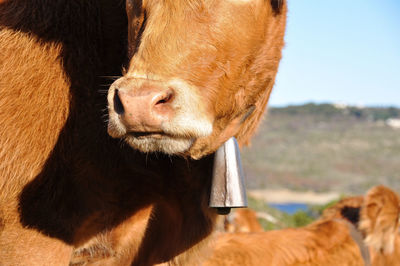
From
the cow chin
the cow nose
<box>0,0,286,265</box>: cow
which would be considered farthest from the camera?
<box>0,0,286,265</box>: cow

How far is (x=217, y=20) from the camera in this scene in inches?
100

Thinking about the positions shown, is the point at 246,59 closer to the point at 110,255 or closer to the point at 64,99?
the point at 64,99

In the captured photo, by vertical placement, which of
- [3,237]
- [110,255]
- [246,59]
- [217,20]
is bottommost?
[110,255]

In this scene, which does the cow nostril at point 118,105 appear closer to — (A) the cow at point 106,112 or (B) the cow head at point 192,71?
(B) the cow head at point 192,71

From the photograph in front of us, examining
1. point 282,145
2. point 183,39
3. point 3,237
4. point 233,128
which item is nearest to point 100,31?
point 183,39

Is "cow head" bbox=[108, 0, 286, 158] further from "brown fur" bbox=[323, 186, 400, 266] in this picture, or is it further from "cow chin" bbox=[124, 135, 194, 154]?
"brown fur" bbox=[323, 186, 400, 266]

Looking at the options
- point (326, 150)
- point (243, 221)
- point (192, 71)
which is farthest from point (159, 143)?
point (326, 150)

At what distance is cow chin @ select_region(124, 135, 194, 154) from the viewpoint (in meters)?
2.33

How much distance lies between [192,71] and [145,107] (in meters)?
0.39

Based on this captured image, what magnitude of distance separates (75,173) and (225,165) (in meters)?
0.81

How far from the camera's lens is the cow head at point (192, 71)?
2.23m

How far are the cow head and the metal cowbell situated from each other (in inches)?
3.2

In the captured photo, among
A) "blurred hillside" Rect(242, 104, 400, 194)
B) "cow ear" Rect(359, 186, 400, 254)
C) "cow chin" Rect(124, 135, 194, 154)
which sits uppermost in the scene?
"cow chin" Rect(124, 135, 194, 154)

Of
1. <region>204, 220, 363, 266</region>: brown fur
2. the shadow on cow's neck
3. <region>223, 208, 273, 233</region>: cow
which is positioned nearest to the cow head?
the shadow on cow's neck
